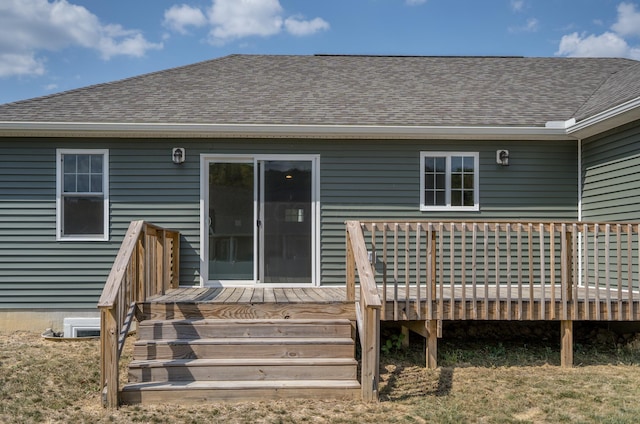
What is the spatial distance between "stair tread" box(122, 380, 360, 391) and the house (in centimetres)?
294

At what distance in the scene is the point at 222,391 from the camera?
191 inches

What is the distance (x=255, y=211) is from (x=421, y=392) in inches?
144

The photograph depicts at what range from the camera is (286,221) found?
8.02 metres

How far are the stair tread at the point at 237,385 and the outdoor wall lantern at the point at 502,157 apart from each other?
4.24 metres

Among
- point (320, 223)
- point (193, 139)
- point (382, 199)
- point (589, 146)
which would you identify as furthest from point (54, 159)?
point (589, 146)

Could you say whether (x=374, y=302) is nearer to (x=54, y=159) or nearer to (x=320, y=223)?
(x=320, y=223)

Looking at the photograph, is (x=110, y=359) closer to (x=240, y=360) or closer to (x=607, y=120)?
(x=240, y=360)

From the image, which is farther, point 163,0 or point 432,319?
point 163,0

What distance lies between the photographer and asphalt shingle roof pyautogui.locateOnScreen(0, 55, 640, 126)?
7.90m

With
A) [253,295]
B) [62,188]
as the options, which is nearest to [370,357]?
[253,295]

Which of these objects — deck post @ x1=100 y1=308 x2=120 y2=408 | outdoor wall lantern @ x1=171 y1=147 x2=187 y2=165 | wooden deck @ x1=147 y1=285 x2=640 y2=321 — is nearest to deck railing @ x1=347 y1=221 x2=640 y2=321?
wooden deck @ x1=147 y1=285 x2=640 y2=321

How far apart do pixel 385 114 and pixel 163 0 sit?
26.7 ft

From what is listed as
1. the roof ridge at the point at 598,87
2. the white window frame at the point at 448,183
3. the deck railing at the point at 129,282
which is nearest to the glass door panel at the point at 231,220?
the deck railing at the point at 129,282

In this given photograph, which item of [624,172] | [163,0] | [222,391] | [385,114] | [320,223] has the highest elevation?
[163,0]
